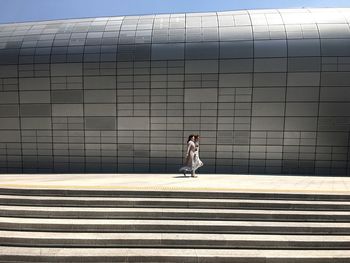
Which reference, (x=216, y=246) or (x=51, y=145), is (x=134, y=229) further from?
(x=51, y=145)

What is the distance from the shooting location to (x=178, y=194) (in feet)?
21.7

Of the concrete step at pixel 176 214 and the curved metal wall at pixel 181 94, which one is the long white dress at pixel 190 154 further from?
the concrete step at pixel 176 214

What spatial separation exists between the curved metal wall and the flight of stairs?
3.85 metres

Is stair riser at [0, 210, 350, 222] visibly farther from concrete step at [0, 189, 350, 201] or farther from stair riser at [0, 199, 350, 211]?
concrete step at [0, 189, 350, 201]

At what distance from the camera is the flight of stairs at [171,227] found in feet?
16.2

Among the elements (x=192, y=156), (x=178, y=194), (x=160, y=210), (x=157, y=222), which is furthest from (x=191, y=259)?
(x=192, y=156)

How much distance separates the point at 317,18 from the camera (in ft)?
32.8

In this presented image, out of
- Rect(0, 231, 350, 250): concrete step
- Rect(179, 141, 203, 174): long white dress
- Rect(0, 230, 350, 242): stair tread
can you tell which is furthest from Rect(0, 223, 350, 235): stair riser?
Rect(179, 141, 203, 174): long white dress

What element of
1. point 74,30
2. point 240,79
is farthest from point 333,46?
point 74,30

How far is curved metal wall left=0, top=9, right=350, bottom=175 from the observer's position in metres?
9.66

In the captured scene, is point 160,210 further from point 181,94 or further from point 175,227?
point 181,94

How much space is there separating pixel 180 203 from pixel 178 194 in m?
0.35

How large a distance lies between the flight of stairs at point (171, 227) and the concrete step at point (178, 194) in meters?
0.03

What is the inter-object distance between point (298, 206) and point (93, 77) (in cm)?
913
